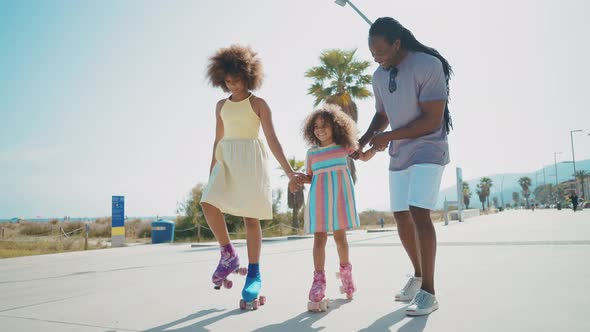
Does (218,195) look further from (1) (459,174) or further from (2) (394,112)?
(1) (459,174)

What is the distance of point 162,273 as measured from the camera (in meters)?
5.41

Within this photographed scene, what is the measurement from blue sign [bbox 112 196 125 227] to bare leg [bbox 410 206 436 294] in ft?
41.2

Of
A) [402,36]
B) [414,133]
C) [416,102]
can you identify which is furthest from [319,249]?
[402,36]

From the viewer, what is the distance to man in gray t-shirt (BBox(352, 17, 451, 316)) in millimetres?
2863

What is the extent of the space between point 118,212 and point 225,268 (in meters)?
11.8

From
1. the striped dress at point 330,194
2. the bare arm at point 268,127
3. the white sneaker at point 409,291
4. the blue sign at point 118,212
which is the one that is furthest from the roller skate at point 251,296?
the blue sign at point 118,212

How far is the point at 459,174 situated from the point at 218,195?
19.4 metres

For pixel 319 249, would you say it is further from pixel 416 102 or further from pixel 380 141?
pixel 416 102

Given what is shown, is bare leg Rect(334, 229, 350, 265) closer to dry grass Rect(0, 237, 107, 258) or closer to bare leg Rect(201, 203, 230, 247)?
bare leg Rect(201, 203, 230, 247)

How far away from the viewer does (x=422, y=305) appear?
2604 millimetres

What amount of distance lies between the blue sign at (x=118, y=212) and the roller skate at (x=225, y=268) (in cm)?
1155

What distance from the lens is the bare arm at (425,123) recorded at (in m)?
2.90

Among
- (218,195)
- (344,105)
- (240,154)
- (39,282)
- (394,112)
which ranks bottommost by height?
(39,282)

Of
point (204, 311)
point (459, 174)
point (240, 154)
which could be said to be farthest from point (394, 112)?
point (459, 174)
